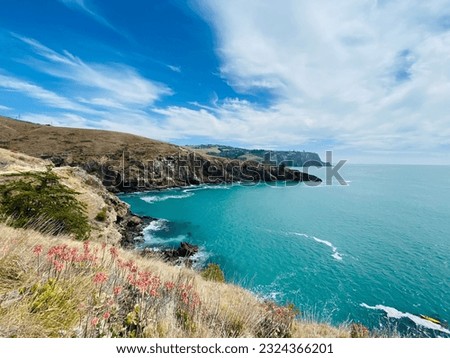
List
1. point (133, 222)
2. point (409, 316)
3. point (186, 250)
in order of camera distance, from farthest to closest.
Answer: point (133, 222) → point (186, 250) → point (409, 316)

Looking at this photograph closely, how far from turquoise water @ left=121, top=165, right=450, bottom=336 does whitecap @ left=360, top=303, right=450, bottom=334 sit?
0.34ft

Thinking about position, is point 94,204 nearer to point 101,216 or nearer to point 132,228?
point 101,216

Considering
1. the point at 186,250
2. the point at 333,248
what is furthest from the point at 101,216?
the point at 333,248

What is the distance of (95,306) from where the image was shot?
3646mm

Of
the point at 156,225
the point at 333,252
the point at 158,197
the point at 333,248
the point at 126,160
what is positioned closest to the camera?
the point at 333,252

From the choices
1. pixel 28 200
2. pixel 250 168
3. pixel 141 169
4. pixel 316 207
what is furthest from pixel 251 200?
pixel 28 200

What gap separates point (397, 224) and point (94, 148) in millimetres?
126234

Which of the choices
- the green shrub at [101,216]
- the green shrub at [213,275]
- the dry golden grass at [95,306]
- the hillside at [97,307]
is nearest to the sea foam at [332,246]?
the green shrub at [213,275]

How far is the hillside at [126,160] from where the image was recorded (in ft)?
346

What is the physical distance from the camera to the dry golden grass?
3275mm

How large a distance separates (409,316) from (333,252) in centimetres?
1559

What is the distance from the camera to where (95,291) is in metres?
4.16

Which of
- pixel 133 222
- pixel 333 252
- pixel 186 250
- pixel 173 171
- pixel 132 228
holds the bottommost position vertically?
pixel 333 252
